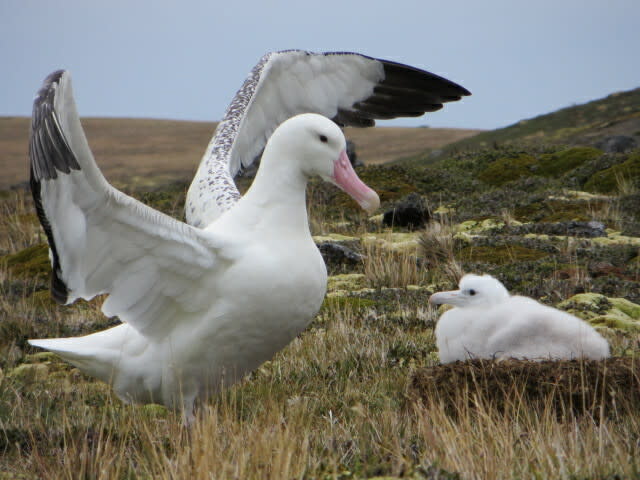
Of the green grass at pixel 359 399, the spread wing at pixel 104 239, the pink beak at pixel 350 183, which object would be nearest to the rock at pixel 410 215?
the green grass at pixel 359 399

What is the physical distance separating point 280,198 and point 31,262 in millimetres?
5196

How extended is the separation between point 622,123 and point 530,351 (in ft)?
103

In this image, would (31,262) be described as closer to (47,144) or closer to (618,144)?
(47,144)

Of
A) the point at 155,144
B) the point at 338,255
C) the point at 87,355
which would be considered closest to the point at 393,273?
the point at 338,255

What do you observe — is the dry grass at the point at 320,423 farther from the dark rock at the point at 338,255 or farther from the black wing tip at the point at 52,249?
the dark rock at the point at 338,255

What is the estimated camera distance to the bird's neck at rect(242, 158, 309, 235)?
3512 millimetres

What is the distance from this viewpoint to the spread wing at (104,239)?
285cm

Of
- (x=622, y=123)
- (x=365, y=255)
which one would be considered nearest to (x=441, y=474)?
(x=365, y=255)

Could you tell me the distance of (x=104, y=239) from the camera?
10.9 ft

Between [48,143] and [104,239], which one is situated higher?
[48,143]

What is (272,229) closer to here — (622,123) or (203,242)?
(203,242)

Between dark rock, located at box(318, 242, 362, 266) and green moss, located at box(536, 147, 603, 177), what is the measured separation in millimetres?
7598

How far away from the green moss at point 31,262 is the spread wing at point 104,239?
4.28 meters

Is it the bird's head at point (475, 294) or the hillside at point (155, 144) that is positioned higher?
the hillside at point (155, 144)
